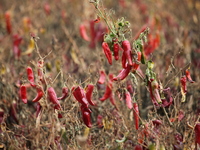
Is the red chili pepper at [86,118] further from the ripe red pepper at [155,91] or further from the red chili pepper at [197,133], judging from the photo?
the red chili pepper at [197,133]

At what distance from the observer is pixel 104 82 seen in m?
3.12

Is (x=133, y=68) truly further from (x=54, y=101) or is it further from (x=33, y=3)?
(x=33, y=3)

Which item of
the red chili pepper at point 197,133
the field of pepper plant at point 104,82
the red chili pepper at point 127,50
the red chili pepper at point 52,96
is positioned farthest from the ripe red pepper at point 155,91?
the red chili pepper at point 52,96

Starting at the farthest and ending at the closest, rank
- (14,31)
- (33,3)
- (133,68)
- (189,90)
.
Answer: (33,3) < (14,31) < (189,90) < (133,68)

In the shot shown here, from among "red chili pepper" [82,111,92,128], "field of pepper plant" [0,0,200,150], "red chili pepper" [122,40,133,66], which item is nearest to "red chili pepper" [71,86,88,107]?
"field of pepper plant" [0,0,200,150]

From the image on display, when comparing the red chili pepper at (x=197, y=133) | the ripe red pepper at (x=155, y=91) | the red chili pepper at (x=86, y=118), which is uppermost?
the ripe red pepper at (x=155, y=91)

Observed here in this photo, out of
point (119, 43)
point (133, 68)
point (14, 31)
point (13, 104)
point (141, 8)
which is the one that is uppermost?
point (141, 8)

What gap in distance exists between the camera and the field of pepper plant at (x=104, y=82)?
7.47 ft

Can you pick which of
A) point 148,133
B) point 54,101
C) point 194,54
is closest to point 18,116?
point 54,101

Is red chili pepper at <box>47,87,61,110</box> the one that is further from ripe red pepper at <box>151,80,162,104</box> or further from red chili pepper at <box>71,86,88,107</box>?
ripe red pepper at <box>151,80,162,104</box>

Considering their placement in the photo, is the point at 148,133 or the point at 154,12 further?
the point at 154,12

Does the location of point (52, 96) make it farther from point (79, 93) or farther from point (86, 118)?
point (86, 118)

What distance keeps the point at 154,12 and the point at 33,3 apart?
7.34ft

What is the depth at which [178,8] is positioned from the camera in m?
6.34
